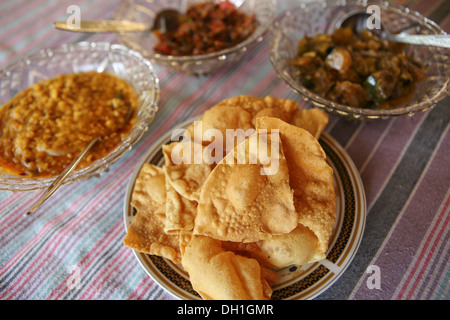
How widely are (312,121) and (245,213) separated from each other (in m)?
0.53

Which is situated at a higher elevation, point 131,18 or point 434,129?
point 131,18

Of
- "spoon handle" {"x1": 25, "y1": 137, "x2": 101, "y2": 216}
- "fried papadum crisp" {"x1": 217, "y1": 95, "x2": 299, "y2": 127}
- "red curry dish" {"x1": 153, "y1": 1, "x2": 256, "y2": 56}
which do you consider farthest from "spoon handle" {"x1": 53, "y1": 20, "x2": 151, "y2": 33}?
"fried papadum crisp" {"x1": 217, "y1": 95, "x2": 299, "y2": 127}

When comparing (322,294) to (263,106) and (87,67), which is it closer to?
(263,106)

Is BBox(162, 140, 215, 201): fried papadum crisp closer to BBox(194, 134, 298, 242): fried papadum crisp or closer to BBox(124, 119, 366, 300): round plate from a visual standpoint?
BBox(194, 134, 298, 242): fried papadum crisp

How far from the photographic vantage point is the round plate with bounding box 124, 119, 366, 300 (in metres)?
1.09

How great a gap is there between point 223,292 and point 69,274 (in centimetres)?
72

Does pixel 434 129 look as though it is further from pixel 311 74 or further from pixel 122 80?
pixel 122 80

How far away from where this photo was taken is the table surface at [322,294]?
1188 mm

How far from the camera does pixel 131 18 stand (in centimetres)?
204

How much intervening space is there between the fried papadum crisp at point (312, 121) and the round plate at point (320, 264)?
0.79 ft

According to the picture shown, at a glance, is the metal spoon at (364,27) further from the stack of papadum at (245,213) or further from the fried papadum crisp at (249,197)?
the fried papadum crisp at (249,197)

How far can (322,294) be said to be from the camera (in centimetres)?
116

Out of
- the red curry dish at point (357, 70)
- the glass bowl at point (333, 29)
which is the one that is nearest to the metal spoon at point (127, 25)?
the glass bowl at point (333, 29)

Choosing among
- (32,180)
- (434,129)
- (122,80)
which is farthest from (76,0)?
(434,129)
